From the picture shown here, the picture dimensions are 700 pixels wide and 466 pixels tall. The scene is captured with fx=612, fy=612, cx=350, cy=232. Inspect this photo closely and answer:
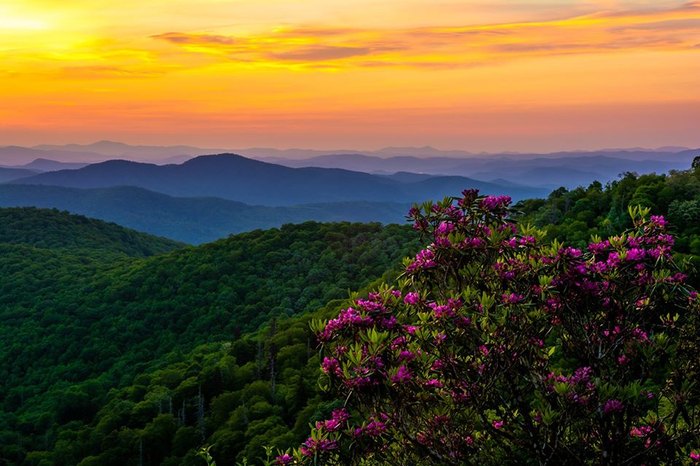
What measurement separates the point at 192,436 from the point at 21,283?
7977 cm

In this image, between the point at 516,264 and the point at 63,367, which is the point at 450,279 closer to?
the point at 516,264

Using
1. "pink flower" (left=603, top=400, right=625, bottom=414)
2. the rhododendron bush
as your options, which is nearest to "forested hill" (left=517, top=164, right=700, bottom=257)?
the rhododendron bush

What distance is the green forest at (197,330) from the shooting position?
51.6m

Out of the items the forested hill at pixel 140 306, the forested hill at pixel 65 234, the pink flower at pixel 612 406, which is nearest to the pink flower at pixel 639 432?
the pink flower at pixel 612 406

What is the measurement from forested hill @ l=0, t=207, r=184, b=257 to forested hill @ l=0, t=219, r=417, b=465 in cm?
4702

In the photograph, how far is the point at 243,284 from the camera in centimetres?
10038

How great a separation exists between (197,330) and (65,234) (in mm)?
112355

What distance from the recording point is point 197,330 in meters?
88.8

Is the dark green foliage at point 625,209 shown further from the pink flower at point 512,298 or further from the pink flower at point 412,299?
the pink flower at point 512,298

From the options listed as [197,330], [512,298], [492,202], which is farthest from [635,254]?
[197,330]

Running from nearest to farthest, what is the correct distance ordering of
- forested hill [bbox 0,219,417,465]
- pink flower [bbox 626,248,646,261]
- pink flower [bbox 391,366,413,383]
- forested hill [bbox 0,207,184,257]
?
1. pink flower [bbox 391,366,413,383]
2. pink flower [bbox 626,248,646,261]
3. forested hill [bbox 0,219,417,465]
4. forested hill [bbox 0,207,184,257]

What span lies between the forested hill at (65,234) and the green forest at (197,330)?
86.3 ft

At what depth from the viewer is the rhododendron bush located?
→ 9.15 meters

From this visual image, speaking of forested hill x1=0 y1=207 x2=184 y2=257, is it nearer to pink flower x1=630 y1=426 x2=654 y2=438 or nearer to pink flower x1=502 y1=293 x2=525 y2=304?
pink flower x1=502 y1=293 x2=525 y2=304
